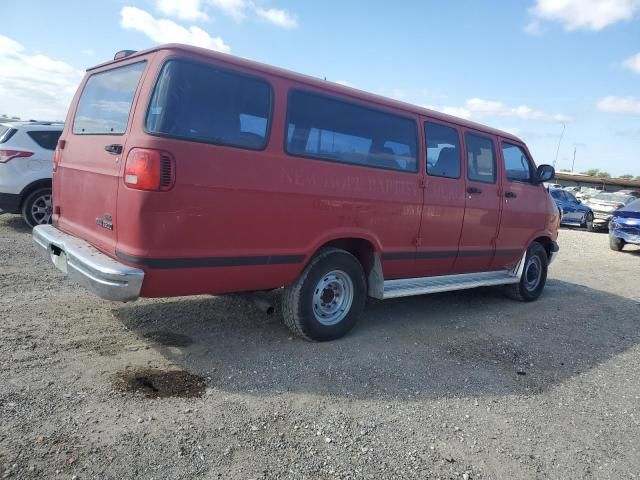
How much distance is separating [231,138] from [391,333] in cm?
253

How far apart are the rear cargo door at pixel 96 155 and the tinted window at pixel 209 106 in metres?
0.33

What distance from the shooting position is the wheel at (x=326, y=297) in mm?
4270

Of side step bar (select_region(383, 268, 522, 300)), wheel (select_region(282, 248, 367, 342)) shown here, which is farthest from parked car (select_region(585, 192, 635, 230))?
wheel (select_region(282, 248, 367, 342))

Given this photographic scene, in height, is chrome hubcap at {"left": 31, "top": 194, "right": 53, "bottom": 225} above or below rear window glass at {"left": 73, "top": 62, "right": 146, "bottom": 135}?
below

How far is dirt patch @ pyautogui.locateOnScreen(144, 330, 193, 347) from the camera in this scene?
4.18 meters

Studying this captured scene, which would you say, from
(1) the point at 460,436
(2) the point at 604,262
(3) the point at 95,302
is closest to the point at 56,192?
(3) the point at 95,302

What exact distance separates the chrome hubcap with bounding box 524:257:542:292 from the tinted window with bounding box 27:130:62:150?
747cm

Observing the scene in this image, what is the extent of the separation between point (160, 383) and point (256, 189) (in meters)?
1.53

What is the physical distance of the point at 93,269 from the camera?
11.2 feet

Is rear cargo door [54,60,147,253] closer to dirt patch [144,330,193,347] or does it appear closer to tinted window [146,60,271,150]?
tinted window [146,60,271,150]

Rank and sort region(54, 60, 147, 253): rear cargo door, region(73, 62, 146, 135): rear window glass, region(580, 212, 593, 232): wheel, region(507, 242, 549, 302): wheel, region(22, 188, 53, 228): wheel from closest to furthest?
region(54, 60, 147, 253): rear cargo door → region(73, 62, 146, 135): rear window glass → region(507, 242, 549, 302): wheel → region(22, 188, 53, 228): wheel → region(580, 212, 593, 232): wheel

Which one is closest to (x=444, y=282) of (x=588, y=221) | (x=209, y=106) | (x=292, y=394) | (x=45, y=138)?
(x=292, y=394)

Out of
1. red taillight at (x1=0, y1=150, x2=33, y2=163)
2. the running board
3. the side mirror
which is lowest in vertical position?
the running board

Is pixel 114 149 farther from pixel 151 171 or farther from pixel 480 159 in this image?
pixel 480 159
